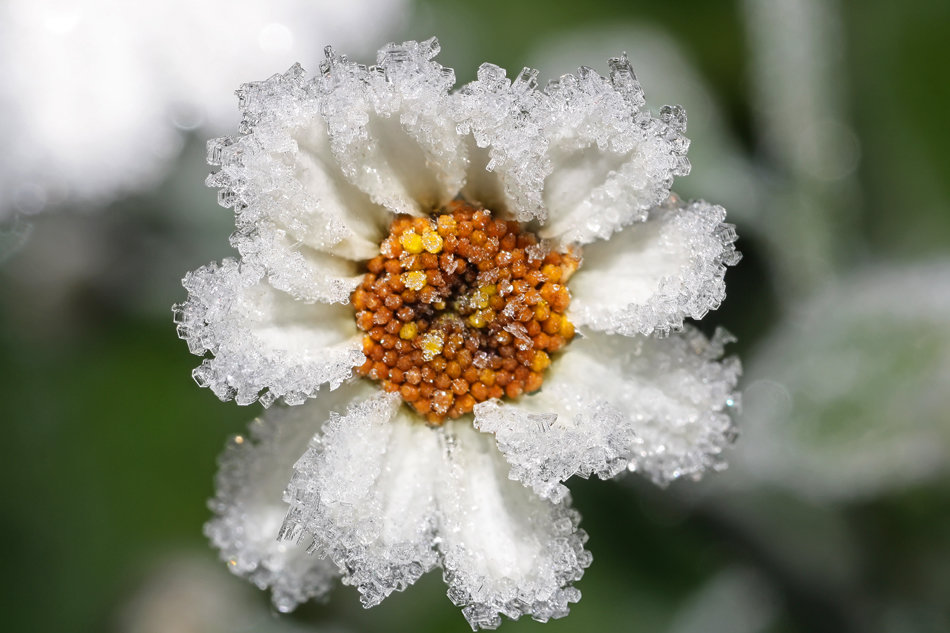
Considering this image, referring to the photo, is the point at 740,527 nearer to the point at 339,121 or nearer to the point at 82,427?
the point at 339,121

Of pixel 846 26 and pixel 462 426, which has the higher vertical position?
pixel 846 26

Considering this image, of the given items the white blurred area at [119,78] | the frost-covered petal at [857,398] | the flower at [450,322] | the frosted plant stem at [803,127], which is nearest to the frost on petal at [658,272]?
the flower at [450,322]

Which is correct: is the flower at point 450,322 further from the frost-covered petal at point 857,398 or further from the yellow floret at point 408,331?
the frost-covered petal at point 857,398

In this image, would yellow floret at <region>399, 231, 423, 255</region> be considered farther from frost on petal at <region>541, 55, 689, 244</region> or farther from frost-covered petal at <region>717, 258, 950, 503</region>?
frost-covered petal at <region>717, 258, 950, 503</region>

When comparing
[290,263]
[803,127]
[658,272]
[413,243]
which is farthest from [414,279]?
[803,127]

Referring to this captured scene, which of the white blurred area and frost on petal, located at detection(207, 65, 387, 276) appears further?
the white blurred area

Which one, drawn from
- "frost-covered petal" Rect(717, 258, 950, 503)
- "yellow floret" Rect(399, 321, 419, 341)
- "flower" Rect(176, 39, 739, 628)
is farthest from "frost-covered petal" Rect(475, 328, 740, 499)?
"frost-covered petal" Rect(717, 258, 950, 503)

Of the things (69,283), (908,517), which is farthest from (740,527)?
(69,283)

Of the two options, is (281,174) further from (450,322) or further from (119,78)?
(119,78)
